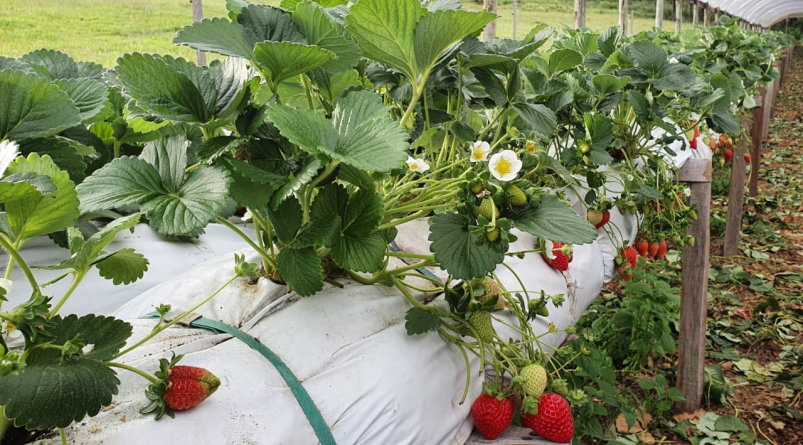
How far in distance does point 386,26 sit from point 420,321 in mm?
396

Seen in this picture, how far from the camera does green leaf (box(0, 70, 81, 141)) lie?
743 mm

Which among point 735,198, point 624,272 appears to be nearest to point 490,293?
point 624,272

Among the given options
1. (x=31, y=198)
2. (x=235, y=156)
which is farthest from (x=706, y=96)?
(x=31, y=198)

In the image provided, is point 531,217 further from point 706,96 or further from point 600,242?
point 706,96

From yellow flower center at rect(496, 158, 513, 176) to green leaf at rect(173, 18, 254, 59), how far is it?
1.10 ft

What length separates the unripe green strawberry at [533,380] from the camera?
0.86 m

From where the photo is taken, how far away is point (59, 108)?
0.78 m

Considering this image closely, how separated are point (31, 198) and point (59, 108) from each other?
273 millimetres

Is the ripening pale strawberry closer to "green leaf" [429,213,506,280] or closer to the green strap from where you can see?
the green strap

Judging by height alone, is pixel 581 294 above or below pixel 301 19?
below

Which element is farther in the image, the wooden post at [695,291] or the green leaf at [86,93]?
the wooden post at [695,291]

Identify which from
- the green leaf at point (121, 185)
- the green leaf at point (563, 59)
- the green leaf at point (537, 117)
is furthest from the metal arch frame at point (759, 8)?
the green leaf at point (121, 185)

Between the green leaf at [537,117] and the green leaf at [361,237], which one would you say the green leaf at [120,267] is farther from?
→ the green leaf at [537,117]

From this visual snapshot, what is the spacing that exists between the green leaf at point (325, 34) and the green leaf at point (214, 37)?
0.28ft
